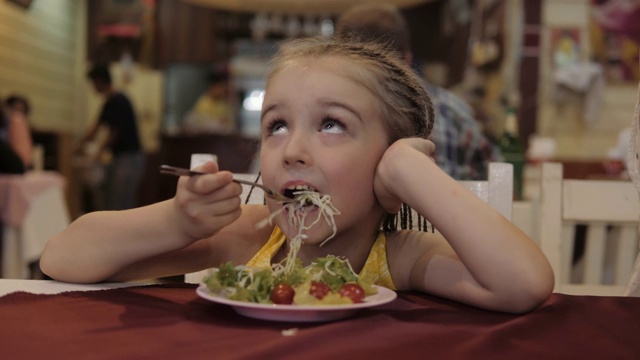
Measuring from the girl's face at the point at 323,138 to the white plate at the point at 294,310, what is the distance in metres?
0.25

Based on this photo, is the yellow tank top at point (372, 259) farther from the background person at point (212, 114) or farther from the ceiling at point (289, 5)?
the ceiling at point (289, 5)

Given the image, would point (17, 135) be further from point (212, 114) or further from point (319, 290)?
point (319, 290)

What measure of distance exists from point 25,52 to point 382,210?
726 cm

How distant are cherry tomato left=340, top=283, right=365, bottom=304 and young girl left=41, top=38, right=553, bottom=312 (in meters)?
0.20

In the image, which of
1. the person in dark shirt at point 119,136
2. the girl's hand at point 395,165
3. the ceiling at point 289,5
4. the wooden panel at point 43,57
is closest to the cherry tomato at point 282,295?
the girl's hand at point 395,165

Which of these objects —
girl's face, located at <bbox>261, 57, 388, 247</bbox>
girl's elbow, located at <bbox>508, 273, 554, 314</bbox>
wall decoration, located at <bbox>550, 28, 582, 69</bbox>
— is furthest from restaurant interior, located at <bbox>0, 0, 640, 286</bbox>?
girl's elbow, located at <bbox>508, 273, 554, 314</bbox>

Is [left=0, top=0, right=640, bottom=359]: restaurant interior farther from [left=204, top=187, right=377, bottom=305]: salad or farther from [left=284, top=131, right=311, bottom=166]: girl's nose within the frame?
[left=284, top=131, right=311, bottom=166]: girl's nose

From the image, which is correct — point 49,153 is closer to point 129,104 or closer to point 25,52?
point 129,104

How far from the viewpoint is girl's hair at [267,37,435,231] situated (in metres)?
1.24

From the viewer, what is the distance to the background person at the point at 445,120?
2893 mm

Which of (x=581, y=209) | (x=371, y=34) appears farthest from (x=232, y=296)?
(x=371, y=34)

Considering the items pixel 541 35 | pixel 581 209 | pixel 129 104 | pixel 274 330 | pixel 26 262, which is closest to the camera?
pixel 274 330

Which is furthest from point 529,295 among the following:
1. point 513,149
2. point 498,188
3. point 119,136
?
point 119,136

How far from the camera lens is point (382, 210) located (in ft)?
4.35
